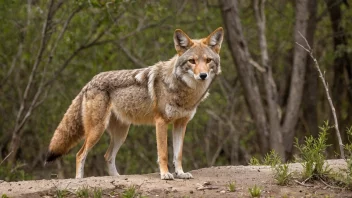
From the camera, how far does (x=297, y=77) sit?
1563 cm

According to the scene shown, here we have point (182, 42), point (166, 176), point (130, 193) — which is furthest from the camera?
point (182, 42)

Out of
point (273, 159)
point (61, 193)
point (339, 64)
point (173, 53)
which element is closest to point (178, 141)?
point (273, 159)

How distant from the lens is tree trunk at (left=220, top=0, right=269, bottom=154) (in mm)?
15398

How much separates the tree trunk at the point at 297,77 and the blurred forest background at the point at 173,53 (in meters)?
0.02

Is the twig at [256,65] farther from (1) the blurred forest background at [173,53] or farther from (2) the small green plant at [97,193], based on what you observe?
(2) the small green plant at [97,193]

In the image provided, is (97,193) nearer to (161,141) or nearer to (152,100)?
(161,141)

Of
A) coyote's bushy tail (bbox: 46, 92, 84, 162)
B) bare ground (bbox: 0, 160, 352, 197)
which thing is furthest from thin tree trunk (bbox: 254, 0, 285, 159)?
bare ground (bbox: 0, 160, 352, 197)

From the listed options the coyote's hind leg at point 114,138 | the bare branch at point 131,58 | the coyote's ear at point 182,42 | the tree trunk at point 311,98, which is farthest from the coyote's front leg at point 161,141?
the bare branch at point 131,58

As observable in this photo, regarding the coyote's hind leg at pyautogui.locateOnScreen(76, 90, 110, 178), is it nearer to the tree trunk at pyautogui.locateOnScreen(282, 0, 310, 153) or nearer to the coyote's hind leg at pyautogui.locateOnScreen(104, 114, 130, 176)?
the coyote's hind leg at pyautogui.locateOnScreen(104, 114, 130, 176)

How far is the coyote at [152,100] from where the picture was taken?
9250mm

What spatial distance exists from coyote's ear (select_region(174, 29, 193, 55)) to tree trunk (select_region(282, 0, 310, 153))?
21.6 feet

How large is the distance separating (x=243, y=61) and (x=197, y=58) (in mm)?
6393

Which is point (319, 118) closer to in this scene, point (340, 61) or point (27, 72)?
point (340, 61)

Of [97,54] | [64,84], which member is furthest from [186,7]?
[64,84]
